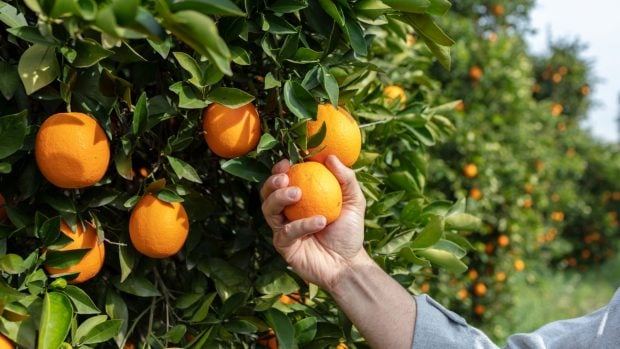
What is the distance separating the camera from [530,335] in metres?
1.15

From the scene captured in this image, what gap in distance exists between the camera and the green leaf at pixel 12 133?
32.5 inches

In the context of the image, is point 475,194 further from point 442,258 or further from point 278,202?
point 278,202

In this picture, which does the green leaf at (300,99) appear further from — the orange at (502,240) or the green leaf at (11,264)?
the orange at (502,240)

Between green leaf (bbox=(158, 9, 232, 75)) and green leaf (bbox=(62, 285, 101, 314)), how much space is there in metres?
0.43

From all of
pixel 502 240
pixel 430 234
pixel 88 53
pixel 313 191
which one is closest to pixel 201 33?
pixel 88 53

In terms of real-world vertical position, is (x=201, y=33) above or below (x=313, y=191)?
above

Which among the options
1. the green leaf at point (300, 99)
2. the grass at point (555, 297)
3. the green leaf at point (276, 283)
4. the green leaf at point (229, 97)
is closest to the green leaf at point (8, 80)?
the green leaf at point (229, 97)

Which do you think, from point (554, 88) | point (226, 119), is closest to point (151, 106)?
point (226, 119)

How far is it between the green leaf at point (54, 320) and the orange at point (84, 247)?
0.05 metres

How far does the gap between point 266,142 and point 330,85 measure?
12 centimetres

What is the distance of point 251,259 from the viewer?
1.16 meters

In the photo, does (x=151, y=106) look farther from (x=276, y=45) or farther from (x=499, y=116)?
(x=499, y=116)

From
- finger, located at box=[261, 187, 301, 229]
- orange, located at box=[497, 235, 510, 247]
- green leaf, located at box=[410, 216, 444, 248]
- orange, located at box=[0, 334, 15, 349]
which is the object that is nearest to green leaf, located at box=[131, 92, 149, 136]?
finger, located at box=[261, 187, 301, 229]

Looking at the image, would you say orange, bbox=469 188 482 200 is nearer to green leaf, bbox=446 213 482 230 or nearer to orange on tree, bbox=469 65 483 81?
orange on tree, bbox=469 65 483 81
